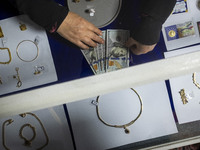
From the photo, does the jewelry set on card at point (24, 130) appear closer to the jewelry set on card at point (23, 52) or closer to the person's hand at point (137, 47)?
the jewelry set on card at point (23, 52)

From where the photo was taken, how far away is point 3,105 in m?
0.34

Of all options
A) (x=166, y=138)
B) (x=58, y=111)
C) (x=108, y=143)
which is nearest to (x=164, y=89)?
(x=166, y=138)

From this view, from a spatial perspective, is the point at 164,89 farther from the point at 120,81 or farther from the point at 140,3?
the point at 120,81

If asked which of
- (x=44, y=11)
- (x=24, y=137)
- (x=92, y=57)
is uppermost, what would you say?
(x=44, y=11)

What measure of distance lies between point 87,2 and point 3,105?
0.57 metres

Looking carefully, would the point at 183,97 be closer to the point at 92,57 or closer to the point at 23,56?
the point at 92,57

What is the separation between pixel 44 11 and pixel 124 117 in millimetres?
468

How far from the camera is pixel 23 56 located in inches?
31.6

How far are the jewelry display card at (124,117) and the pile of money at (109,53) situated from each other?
111mm

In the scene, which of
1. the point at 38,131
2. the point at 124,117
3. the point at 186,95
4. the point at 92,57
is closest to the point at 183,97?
the point at 186,95

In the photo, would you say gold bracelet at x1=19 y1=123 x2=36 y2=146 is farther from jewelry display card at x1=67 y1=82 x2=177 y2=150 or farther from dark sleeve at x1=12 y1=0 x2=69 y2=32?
dark sleeve at x1=12 y1=0 x2=69 y2=32

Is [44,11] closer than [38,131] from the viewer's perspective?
Yes

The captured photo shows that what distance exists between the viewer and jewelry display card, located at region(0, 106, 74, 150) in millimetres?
785

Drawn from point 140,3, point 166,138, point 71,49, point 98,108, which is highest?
point 140,3
